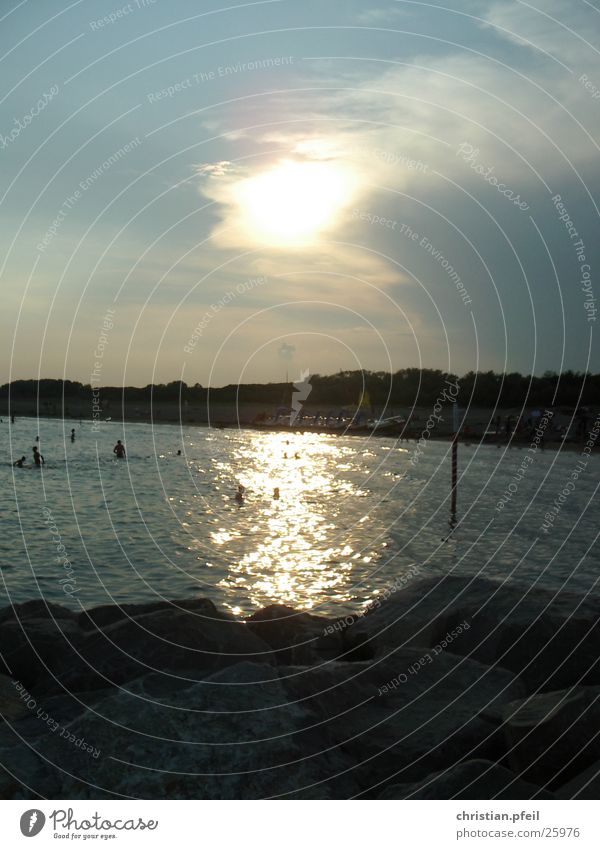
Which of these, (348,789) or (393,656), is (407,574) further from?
(348,789)

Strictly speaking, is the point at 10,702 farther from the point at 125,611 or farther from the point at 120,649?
the point at 125,611

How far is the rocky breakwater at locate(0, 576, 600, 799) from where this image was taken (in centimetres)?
730

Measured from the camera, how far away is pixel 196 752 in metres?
7.42

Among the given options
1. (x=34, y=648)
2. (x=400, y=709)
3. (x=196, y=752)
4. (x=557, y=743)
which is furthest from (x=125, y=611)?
(x=557, y=743)

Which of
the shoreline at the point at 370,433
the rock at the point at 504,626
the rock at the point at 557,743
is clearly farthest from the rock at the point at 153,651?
the shoreline at the point at 370,433

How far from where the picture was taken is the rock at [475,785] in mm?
7148

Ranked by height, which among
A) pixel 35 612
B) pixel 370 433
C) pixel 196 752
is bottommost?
pixel 35 612

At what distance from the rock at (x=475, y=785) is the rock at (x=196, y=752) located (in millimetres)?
890

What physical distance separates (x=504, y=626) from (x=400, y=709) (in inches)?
121

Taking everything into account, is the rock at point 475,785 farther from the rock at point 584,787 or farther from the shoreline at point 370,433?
the shoreline at point 370,433

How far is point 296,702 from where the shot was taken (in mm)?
8773

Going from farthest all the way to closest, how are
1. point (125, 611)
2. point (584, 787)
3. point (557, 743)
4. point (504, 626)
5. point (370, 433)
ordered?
1. point (370, 433)
2. point (125, 611)
3. point (504, 626)
4. point (557, 743)
5. point (584, 787)

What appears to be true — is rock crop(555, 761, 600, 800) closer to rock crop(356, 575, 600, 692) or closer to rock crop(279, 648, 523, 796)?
rock crop(279, 648, 523, 796)

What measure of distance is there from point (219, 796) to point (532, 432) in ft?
304
